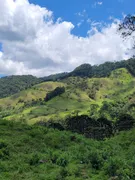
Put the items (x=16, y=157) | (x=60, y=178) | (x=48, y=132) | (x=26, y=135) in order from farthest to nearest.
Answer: (x=48, y=132) → (x=26, y=135) → (x=16, y=157) → (x=60, y=178)

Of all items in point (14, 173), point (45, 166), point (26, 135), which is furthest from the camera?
point (26, 135)

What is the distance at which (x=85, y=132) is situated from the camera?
55031mm

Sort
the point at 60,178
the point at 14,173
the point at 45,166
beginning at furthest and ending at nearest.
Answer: the point at 45,166
the point at 14,173
the point at 60,178

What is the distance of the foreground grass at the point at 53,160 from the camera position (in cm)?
1791

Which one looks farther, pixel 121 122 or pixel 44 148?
pixel 121 122

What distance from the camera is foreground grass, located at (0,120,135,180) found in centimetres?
1791

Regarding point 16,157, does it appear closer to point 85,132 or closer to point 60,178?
point 60,178

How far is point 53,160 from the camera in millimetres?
23094

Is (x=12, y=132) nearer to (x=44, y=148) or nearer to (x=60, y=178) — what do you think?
(x=44, y=148)

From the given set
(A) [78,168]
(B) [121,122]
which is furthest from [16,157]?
(B) [121,122]

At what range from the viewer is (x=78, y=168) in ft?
64.9

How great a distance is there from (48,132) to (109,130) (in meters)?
22.6

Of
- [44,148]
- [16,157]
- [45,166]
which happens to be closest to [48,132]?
[44,148]

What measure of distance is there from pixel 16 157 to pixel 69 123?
3509 centimetres
